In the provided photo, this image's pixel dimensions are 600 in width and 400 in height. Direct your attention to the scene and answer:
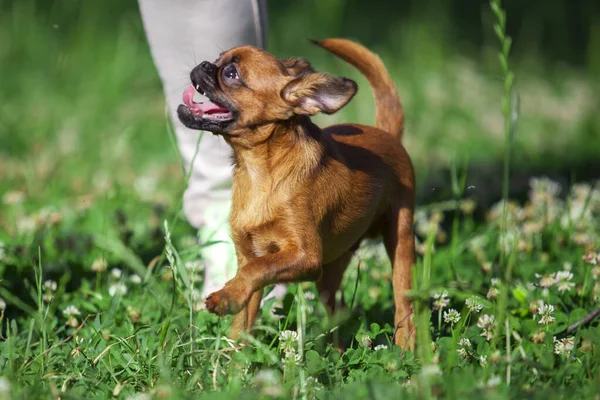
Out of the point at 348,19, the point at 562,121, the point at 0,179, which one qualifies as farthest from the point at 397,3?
the point at 0,179

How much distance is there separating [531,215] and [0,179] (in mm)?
3397

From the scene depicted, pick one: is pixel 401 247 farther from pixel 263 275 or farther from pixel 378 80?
pixel 263 275

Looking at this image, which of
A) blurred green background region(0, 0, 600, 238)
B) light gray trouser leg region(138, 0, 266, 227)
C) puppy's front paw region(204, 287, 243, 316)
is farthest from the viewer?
blurred green background region(0, 0, 600, 238)

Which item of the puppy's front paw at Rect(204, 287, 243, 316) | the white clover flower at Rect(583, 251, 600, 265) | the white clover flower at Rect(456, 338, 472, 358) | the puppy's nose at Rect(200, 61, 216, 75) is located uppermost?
the puppy's nose at Rect(200, 61, 216, 75)

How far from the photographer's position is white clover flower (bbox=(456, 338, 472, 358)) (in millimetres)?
2896

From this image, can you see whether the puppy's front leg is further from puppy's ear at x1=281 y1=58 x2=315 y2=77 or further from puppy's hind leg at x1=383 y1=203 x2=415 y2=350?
puppy's ear at x1=281 y1=58 x2=315 y2=77

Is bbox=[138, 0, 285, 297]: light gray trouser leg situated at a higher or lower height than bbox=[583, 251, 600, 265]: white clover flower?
higher

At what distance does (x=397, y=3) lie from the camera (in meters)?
13.3

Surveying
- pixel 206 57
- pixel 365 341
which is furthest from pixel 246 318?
pixel 206 57

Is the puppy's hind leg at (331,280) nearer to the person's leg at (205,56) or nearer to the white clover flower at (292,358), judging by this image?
the person's leg at (205,56)

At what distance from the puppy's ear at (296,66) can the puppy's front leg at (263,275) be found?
2.43 ft

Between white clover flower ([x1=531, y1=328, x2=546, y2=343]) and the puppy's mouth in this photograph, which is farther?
the puppy's mouth

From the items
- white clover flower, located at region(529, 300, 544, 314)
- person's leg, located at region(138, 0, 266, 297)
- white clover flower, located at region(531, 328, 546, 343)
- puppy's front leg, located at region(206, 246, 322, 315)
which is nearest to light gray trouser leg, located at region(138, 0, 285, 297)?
person's leg, located at region(138, 0, 266, 297)

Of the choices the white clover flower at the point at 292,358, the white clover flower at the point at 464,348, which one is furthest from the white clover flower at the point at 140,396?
the white clover flower at the point at 464,348
